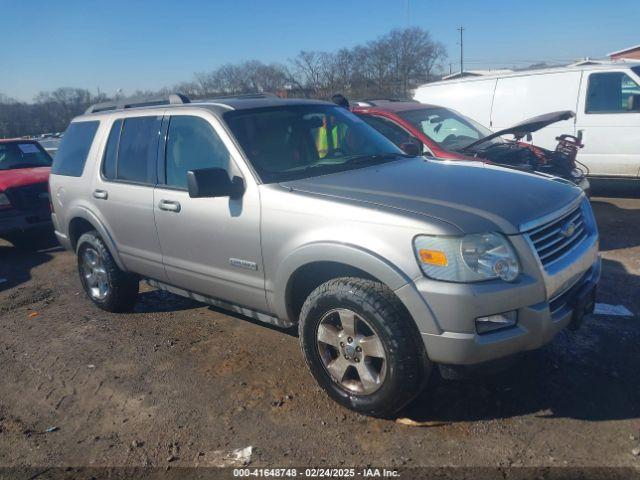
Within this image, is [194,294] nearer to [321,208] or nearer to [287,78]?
[321,208]

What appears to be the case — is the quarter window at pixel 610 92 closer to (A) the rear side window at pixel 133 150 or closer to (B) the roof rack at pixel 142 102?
→ (B) the roof rack at pixel 142 102

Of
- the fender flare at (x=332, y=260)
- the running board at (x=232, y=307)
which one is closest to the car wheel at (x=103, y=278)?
the running board at (x=232, y=307)

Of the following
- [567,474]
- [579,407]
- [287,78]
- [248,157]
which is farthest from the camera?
[287,78]

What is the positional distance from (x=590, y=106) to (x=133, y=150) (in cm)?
738

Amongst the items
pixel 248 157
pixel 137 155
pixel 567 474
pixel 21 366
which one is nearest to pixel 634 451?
pixel 567 474

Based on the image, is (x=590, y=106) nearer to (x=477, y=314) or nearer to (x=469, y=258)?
(x=469, y=258)

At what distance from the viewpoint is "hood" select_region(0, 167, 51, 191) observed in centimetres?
823

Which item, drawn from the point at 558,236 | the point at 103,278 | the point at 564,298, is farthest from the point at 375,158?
the point at 103,278

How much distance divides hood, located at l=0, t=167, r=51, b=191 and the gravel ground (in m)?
4.08

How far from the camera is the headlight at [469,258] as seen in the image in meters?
2.73

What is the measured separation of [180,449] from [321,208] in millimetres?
1566

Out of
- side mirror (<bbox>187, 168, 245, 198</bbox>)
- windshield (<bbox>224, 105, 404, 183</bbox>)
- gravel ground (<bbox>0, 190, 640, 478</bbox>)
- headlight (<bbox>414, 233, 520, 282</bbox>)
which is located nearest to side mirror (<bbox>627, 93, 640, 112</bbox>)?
gravel ground (<bbox>0, 190, 640, 478</bbox>)

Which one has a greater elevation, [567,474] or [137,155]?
[137,155]

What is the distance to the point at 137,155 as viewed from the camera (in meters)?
4.54
